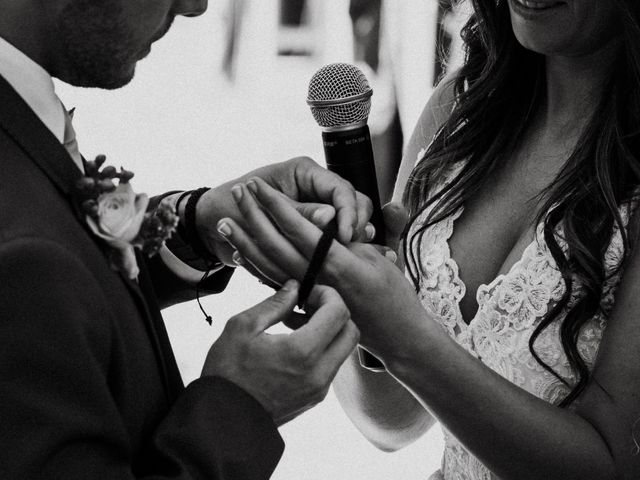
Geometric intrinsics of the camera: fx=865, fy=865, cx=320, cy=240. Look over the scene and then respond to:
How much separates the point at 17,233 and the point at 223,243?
725 mm

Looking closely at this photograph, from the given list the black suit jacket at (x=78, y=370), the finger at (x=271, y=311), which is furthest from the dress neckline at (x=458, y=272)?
the black suit jacket at (x=78, y=370)

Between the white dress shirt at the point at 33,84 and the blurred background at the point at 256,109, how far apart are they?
3010mm

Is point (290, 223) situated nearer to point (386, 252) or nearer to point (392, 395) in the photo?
point (386, 252)

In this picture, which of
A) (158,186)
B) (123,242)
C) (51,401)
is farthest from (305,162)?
(158,186)

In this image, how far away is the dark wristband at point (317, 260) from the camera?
1343mm

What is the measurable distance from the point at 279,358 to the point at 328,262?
0.83 feet

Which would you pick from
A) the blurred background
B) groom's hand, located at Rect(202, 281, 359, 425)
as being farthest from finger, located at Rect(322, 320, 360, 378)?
the blurred background

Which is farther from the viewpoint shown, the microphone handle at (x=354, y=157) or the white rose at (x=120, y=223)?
the microphone handle at (x=354, y=157)

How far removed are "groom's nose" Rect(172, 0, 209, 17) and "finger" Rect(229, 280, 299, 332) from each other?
1.52ft

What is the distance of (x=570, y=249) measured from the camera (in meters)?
1.67

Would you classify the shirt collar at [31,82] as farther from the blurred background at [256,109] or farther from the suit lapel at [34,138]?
the blurred background at [256,109]

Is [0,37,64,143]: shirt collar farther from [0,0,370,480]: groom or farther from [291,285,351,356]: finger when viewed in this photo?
[291,285,351,356]: finger

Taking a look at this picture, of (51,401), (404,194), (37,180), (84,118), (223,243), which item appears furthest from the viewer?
(84,118)

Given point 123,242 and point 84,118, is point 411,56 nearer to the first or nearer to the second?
point 84,118
